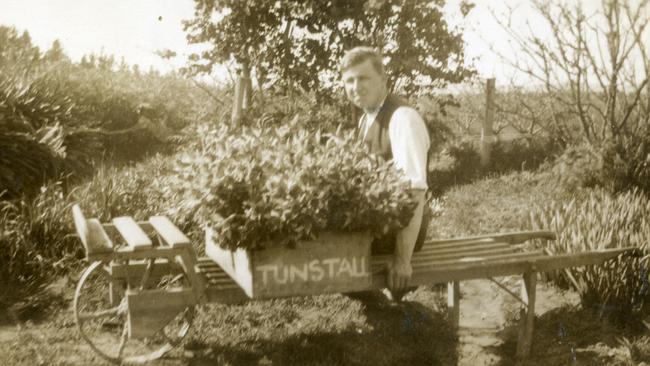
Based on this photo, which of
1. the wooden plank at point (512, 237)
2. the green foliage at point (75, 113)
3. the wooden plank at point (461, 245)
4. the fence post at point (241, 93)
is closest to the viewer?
the wooden plank at point (461, 245)

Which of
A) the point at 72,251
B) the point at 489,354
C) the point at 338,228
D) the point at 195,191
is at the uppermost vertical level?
the point at 195,191

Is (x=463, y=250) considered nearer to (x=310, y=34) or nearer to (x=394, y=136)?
(x=394, y=136)

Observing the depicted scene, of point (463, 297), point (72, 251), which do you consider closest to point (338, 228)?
point (463, 297)

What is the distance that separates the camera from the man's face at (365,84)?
389cm

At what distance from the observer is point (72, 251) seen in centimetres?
585

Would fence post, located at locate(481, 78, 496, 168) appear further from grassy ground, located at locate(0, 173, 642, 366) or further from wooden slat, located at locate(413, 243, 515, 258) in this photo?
wooden slat, located at locate(413, 243, 515, 258)

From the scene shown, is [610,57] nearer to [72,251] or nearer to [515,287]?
[515,287]

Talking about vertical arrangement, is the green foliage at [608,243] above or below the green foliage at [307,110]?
below

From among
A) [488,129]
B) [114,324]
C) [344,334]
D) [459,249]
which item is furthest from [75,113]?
[459,249]

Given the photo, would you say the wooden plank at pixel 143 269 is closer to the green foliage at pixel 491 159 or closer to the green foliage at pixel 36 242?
the green foliage at pixel 36 242

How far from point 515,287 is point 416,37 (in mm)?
4577

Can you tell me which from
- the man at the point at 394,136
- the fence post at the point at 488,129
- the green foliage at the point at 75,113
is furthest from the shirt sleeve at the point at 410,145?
the fence post at the point at 488,129

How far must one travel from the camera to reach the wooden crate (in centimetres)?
329

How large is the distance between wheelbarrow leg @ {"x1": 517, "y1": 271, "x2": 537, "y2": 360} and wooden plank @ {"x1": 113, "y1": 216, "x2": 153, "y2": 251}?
2395 millimetres
